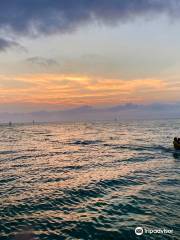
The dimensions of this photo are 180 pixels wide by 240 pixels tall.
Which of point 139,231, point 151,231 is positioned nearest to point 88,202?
point 139,231

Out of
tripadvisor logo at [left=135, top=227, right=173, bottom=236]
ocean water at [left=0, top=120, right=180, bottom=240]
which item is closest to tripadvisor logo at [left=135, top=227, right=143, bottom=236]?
tripadvisor logo at [left=135, top=227, right=173, bottom=236]

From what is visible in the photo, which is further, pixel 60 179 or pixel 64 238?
pixel 60 179

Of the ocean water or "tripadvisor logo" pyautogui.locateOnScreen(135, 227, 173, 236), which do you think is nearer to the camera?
"tripadvisor logo" pyautogui.locateOnScreen(135, 227, 173, 236)

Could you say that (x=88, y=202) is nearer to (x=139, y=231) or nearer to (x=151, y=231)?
(x=139, y=231)

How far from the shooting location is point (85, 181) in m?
21.1

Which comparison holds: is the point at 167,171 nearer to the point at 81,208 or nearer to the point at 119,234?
the point at 81,208

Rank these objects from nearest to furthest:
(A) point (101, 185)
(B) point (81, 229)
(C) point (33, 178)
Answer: (B) point (81, 229), (A) point (101, 185), (C) point (33, 178)

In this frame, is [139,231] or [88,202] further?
[88,202]

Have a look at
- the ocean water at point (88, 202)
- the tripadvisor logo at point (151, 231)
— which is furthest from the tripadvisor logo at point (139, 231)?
the ocean water at point (88, 202)

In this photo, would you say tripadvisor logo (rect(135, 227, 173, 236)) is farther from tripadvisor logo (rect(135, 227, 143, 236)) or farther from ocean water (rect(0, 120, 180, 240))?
ocean water (rect(0, 120, 180, 240))

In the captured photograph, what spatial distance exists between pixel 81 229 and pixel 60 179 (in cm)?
1032

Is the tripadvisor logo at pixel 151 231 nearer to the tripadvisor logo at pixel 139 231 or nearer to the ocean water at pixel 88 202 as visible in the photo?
the tripadvisor logo at pixel 139 231

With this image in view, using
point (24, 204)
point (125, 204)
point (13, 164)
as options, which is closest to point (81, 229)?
point (125, 204)

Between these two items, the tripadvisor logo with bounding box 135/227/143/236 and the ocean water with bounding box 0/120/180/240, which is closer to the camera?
the tripadvisor logo with bounding box 135/227/143/236
